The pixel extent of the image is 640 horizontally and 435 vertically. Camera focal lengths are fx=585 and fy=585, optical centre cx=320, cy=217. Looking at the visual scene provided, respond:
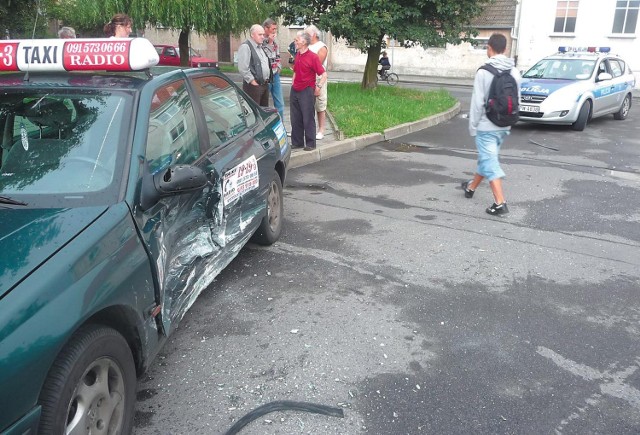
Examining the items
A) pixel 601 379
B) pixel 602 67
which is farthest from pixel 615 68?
pixel 601 379

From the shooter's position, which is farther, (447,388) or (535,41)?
(535,41)

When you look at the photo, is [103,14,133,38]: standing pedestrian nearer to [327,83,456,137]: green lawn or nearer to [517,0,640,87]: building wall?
[327,83,456,137]: green lawn

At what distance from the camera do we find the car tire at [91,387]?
208 centimetres

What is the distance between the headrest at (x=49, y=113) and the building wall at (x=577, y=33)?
28543 millimetres

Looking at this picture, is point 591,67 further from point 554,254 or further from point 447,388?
point 447,388

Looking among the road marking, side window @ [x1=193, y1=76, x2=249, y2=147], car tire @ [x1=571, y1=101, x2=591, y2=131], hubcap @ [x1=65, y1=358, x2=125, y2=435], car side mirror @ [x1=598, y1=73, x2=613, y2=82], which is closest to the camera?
hubcap @ [x1=65, y1=358, x2=125, y2=435]

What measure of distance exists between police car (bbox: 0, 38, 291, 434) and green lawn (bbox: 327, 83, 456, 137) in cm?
686

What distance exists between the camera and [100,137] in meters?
3.05

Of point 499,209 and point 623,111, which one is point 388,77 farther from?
point 499,209

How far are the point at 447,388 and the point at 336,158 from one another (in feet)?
20.8

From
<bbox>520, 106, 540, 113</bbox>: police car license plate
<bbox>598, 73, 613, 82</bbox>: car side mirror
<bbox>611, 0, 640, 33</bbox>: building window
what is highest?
<bbox>611, 0, 640, 33</bbox>: building window

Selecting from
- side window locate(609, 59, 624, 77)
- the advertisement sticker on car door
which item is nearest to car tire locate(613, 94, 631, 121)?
side window locate(609, 59, 624, 77)

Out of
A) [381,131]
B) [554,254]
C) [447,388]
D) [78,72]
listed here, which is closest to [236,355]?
[447,388]

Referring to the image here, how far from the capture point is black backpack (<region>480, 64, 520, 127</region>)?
6109 mm
